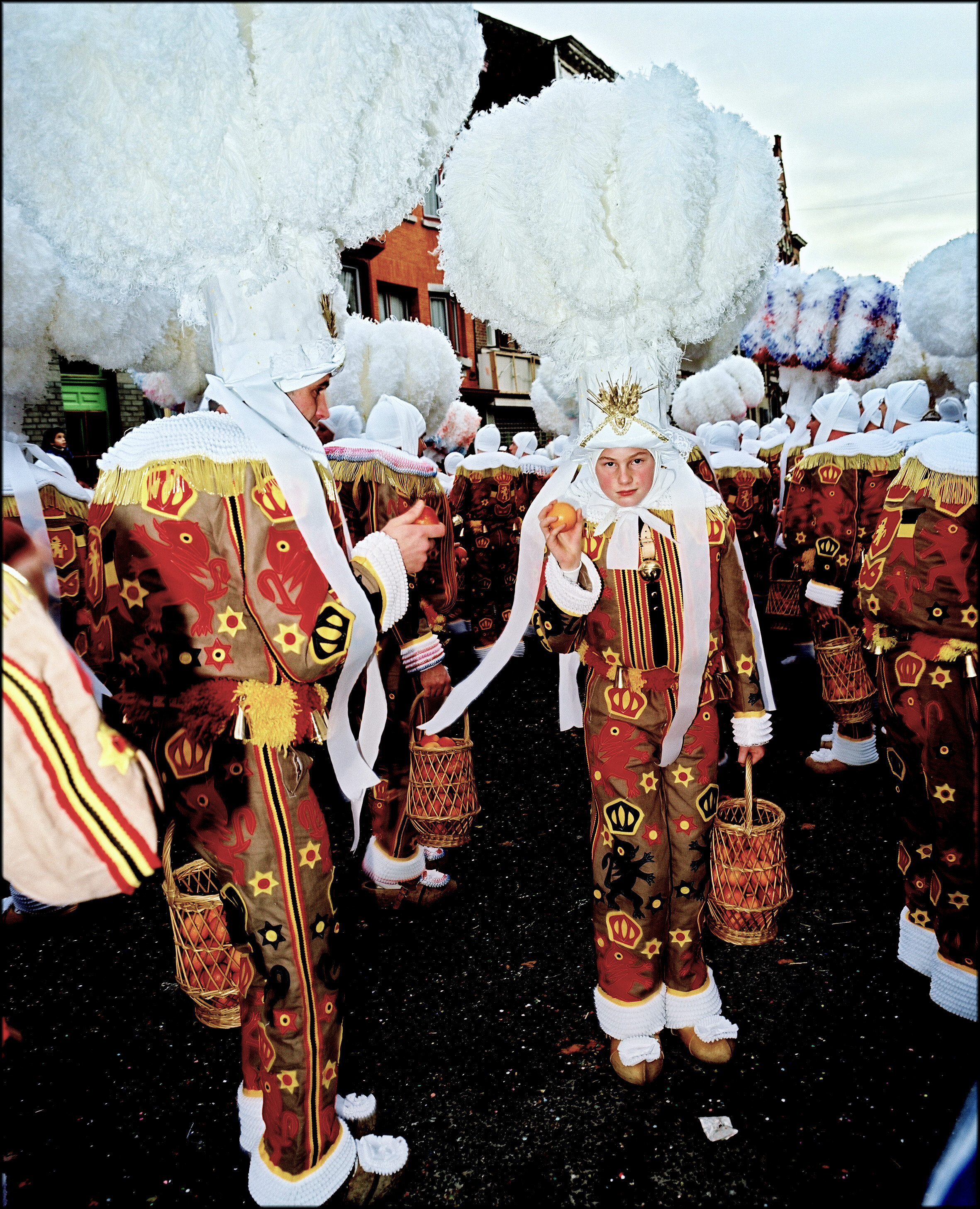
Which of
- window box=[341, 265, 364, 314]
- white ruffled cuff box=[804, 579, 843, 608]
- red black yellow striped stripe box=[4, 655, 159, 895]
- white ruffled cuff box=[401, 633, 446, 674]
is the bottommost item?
white ruffled cuff box=[401, 633, 446, 674]

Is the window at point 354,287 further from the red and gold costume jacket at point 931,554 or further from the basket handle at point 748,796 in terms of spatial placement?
the basket handle at point 748,796

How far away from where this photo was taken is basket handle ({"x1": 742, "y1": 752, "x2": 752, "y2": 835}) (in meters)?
2.62

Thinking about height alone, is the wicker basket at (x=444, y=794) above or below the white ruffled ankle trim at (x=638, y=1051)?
above

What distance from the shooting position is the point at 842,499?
4789 millimetres

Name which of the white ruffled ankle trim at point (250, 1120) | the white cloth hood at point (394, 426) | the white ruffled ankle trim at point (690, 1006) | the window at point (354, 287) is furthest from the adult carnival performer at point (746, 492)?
the window at point (354, 287)

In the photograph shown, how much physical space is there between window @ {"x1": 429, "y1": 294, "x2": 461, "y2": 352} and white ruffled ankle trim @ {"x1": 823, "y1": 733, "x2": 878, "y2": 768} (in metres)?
15.5

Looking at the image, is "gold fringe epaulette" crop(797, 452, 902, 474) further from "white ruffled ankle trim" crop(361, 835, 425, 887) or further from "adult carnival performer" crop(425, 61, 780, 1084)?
"white ruffled ankle trim" crop(361, 835, 425, 887)

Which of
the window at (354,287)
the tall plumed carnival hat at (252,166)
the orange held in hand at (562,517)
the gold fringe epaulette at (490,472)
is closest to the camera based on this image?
the tall plumed carnival hat at (252,166)

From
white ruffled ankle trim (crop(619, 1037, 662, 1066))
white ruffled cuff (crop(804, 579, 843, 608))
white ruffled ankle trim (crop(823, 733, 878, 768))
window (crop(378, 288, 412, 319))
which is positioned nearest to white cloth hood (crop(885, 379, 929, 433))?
white ruffled cuff (crop(804, 579, 843, 608))

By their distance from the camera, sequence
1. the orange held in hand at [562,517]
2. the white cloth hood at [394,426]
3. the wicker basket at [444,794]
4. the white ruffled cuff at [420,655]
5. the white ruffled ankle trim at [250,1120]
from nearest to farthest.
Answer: the white ruffled ankle trim at [250,1120] → the orange held in hand at [562,517] → the wicker basket at [444,794] → the white ruffled cuff at [420,655] → the white cloth hood at [394,426]

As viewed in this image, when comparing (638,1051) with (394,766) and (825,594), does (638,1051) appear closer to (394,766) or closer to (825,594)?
(394,766)

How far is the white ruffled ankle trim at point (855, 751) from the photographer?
187 inches

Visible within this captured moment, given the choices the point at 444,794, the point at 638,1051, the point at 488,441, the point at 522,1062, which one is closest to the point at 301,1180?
the point at 522,1062

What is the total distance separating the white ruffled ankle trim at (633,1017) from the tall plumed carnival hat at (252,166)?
1.17 m
